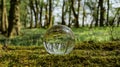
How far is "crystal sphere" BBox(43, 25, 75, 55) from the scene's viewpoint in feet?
22.5

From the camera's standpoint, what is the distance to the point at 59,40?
6.79 m

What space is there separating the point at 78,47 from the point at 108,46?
2.72 feet

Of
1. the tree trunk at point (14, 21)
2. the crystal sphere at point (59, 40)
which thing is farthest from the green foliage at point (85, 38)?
the crystal sphere at point (59, 40)

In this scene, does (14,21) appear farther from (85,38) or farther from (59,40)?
(59,40)

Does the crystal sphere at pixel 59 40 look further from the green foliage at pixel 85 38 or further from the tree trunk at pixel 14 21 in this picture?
the tree trunk at pixel 14 21

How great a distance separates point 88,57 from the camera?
6496 millimetres

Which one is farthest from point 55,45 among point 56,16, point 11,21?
point 56,16

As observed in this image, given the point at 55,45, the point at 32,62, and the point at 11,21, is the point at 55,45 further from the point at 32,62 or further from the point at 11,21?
the point at 11,21

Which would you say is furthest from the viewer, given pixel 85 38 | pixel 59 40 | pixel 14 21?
pixel 14 21

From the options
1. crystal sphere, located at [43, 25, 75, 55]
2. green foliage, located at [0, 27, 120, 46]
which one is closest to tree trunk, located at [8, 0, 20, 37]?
green foliage, located at [0, 27, 120, 46]

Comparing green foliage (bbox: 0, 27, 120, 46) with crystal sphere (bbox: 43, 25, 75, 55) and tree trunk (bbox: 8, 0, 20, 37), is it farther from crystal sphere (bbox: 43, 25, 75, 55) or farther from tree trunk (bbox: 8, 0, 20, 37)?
crystal sphere (bbox: 43, 25, 75, 55)

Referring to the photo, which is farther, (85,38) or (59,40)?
(85,38)

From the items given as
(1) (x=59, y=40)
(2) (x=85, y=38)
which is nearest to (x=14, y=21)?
Answer: (2) (x=85, y=38)

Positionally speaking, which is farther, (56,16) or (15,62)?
(56,16)
